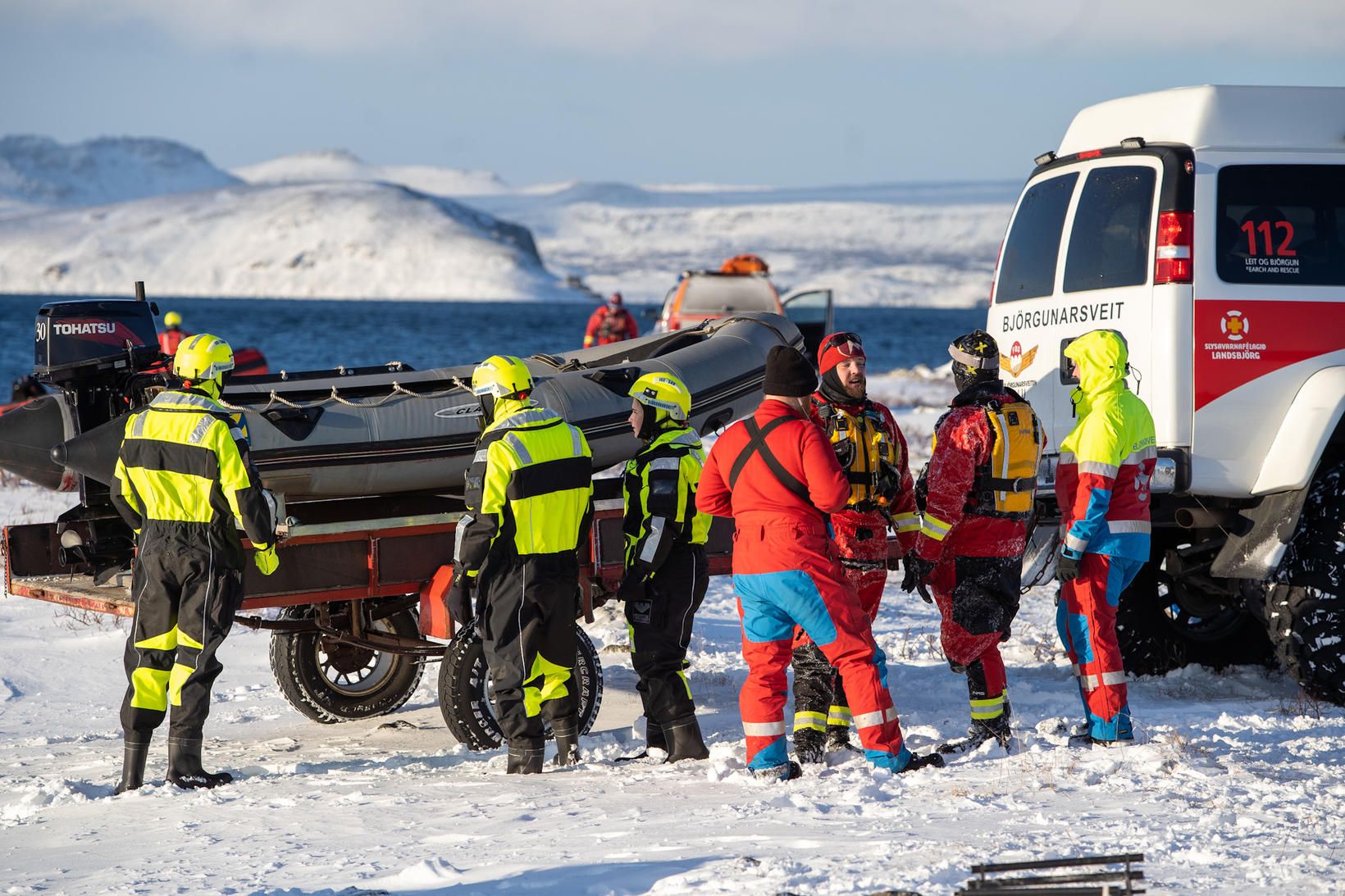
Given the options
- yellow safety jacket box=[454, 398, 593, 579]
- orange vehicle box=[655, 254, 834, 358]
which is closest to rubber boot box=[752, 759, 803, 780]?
yellow safety jacket box=[454, 398, 593, 579]

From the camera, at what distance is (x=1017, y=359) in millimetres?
7391

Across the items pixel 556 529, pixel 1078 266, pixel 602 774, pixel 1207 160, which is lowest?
pixel 602 774

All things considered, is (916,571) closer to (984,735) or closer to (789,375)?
(984,735)

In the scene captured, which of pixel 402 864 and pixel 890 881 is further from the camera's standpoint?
pixel 402 864

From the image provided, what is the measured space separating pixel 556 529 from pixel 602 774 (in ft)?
3.22

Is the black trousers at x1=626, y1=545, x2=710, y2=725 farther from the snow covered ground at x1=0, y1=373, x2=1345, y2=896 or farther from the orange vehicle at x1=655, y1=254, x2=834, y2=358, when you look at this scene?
the orange vehicle at x1=655, y1=254, x2=834, y2=358

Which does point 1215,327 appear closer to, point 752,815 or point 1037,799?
point 1037,799

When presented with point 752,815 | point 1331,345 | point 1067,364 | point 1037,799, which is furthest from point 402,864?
point 1331,345

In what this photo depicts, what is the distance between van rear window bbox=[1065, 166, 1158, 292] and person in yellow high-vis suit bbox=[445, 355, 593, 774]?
2.51 meters

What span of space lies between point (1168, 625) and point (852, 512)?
2.53 metres

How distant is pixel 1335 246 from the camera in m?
6.64

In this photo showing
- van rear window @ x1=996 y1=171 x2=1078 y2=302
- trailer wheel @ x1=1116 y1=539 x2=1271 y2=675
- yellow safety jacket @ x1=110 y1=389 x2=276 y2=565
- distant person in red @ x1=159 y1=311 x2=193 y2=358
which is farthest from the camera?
distant person in red @ x1=159 y1=311 x2=193 y2=358

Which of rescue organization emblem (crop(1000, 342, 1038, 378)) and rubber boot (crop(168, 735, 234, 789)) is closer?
rubber boot (crop(168, 735, 234, 789))

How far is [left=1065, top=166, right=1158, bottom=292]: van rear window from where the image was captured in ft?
21.8
